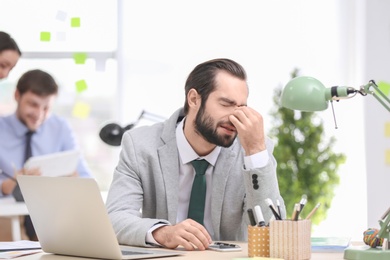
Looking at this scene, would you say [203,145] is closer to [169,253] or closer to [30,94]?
[169,253]

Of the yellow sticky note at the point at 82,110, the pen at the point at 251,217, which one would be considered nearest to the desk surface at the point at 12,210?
the yellow sticky note at the point at 82,110

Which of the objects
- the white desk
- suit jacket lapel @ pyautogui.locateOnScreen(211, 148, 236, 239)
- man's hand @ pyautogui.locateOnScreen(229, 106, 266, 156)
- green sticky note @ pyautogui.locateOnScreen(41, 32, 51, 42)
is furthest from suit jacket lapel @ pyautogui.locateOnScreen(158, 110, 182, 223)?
green sticky note @ pyautogui.locateOnScreen(41, 32, 51, 42)

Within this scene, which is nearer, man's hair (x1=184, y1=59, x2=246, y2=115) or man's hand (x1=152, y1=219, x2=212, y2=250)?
man's hand (x1=152, y1=219, x2=212, y2=250)

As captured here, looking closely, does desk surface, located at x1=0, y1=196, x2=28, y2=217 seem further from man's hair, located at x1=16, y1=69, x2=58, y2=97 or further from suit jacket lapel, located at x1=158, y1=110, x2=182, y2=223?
suit jacket lapel, located at x1=158, y1=110, x2=182, y2=223

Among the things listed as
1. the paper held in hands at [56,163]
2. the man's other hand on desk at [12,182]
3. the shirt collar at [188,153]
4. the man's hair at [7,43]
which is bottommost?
the man's other hand on desk at [12,182]

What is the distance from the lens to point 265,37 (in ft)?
17.8

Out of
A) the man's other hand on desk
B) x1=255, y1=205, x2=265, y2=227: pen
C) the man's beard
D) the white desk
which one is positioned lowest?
the white desk

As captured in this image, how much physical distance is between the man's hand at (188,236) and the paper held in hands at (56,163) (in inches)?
119

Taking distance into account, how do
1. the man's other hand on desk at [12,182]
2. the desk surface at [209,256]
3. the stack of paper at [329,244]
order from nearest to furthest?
1. the desk surface at [209,256]
2. the stack of paper at [329,244]
3. the man's other hand on desk at [12,182]

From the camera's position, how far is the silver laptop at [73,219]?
192 cm

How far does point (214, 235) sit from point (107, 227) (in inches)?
32.3

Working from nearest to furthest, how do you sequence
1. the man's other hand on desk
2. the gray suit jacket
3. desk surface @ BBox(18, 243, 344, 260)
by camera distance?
desk surface @ BBox(18, 243, 344, 260) < the gray suit jacket < the man's other hand on desk

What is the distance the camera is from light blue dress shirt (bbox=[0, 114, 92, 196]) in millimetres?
5227

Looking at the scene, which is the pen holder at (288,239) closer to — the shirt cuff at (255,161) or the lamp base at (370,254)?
the lamp base at (370,254)
